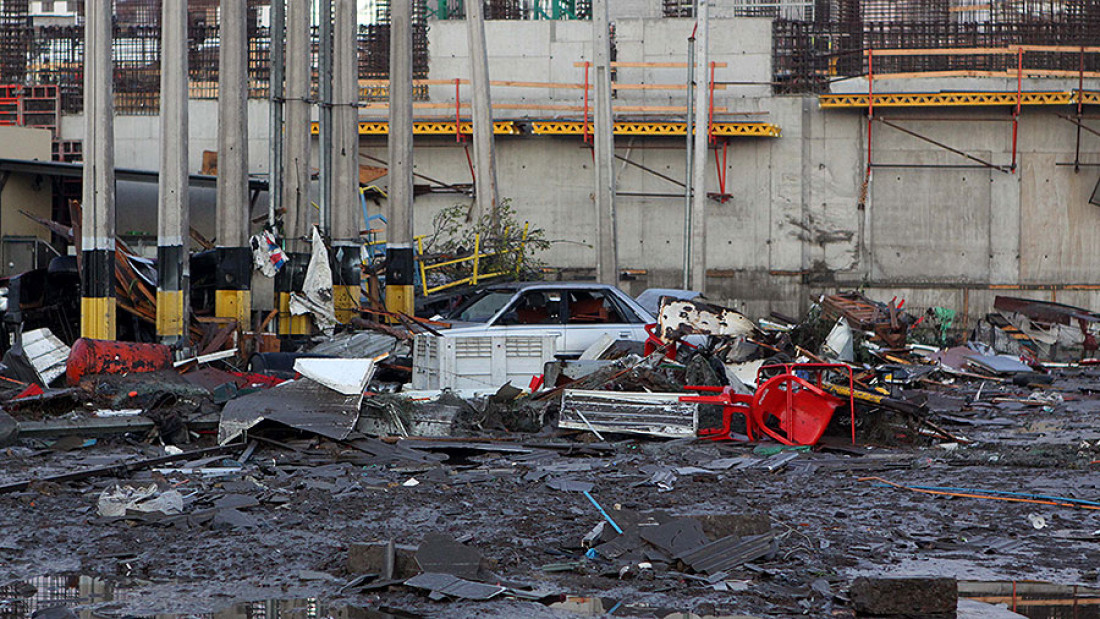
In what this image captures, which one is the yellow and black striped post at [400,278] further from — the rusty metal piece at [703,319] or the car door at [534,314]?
the rusty metal piece at [703,319]

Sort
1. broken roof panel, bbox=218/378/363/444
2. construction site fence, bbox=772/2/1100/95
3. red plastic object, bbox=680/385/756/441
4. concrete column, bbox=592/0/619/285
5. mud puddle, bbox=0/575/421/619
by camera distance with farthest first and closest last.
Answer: construction site fence, bbox=772/2/1100/95, concrete column, bbox=592/0/619/285, red plastic object, bbox=680/385/756/441, broken roof panel, bbox=218/378/363/444, mud puddle, bbox=0/575/421/619

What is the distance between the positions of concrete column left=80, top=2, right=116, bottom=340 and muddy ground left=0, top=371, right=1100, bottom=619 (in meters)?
6.40

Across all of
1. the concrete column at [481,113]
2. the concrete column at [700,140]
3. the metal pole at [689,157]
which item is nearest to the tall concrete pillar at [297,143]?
the concrete column at [481,113]

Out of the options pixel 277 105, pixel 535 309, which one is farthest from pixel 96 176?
pixel 535 309

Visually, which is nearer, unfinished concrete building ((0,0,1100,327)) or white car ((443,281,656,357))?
white car ((443,281,656,357))

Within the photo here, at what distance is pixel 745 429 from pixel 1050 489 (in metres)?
3.51

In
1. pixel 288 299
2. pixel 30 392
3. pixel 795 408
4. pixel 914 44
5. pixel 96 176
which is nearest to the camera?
pixel 795 408

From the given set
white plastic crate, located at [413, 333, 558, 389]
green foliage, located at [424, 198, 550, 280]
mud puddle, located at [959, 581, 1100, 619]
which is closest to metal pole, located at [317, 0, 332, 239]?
green foliage, located at [424, 198, 550, 280]

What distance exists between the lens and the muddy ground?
6.66 metres

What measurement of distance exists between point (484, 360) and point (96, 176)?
659cm

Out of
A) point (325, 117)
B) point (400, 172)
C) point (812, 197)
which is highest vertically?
point (325, 117)

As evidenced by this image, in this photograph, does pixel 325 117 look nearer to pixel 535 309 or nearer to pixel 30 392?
pixel 535 309

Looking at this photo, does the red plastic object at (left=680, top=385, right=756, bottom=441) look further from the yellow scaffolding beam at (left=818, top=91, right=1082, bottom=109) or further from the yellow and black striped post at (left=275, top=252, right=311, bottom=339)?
the yellow scaffolding beam at (left=818, top=91, right=1082, bottom=109)

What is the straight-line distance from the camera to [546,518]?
8438mm
